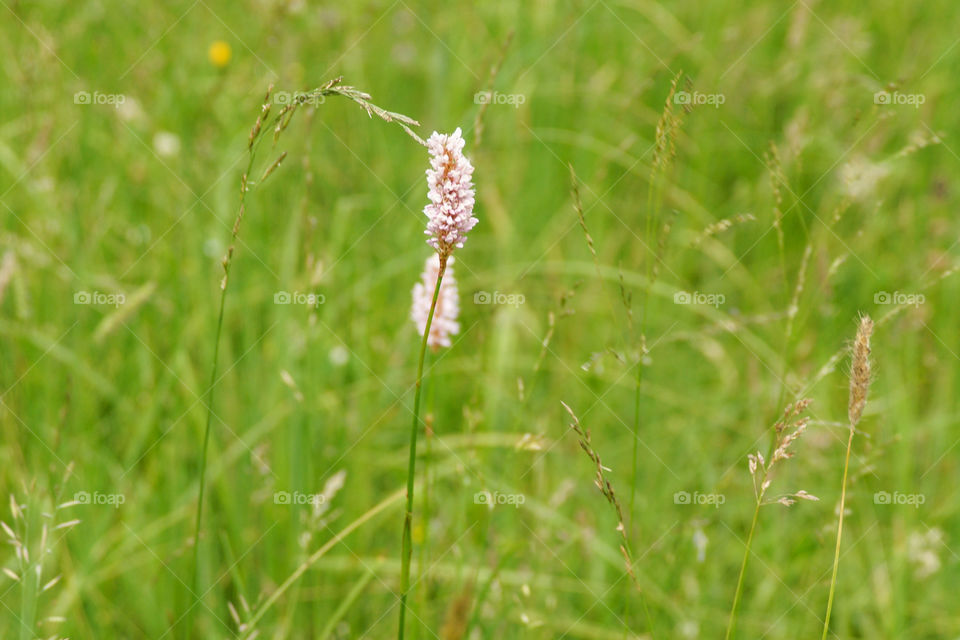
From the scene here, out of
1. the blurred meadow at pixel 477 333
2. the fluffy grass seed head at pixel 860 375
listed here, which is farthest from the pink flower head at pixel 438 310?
the fluffy grass seed head at pixel 860 375

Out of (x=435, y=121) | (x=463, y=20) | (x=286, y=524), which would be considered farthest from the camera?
(x=463, y=20)

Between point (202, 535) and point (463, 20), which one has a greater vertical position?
point (463, 20)

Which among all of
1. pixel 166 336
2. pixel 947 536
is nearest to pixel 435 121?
pixel 166 336

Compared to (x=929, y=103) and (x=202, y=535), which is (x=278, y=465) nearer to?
(x=202, y=535)

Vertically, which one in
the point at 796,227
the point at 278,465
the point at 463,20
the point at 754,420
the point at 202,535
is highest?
the point at 463,20

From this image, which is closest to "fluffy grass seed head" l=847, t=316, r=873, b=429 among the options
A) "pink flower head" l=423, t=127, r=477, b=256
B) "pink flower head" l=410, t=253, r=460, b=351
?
"pink flower head" l=423, t=127, r=477, b=256

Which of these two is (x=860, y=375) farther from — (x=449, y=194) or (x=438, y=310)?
(x=438, y=310)

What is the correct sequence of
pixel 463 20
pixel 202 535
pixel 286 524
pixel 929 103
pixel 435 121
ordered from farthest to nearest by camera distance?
1. pixel 463 20
2. pixel 929 103
3. pixel 435 121
4. pixel 286 524
5. pixel 202 535

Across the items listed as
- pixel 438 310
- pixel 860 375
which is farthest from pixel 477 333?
pixel 860 375
